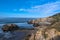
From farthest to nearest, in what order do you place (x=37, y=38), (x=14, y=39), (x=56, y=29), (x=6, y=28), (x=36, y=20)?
1. (x=36, y=20)
2. (x=6, y=28)
3. (x=14, y=39)
4. (x=37, y=38)
5. (x=56, y=29)

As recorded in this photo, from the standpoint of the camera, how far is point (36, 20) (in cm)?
8288

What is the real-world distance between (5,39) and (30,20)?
53.3 meters

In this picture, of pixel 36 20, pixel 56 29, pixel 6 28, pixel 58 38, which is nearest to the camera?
pixel 58 38

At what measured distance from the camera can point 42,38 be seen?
20344mm

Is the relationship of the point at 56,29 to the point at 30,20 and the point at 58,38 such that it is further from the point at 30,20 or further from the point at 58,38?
the point at 30,20

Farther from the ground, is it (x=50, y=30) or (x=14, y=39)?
(x=50, y=30)

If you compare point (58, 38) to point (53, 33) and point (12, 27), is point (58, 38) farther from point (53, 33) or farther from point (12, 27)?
point (12, 27)

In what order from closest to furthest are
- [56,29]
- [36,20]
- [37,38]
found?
1. [56,29]
2. [37,38]
3. [36,20]

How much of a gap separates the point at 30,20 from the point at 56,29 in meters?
66.8

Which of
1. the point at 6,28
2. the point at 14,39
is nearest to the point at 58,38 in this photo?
the point at 14,39

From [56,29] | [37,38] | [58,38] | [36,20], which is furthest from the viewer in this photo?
[36,20]

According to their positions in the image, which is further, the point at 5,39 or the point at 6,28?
the point at 6,28

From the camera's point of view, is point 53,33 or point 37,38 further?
point 37,38

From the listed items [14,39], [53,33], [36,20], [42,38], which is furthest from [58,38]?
[36,20]
